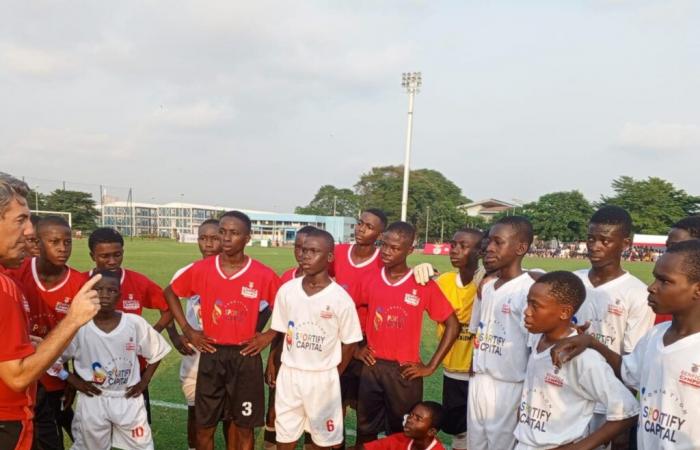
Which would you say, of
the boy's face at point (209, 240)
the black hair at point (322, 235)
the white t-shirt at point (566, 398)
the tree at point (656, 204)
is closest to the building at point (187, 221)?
the tree at point (656, 204)

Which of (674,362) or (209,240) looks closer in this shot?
(674,362)

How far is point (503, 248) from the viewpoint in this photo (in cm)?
344

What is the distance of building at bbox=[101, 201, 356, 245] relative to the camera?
70588 millimetres

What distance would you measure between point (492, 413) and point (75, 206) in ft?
197

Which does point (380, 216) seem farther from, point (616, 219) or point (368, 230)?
point (616, 219)

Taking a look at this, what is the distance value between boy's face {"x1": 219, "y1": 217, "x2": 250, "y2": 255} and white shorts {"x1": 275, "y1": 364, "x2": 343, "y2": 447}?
1130 mm

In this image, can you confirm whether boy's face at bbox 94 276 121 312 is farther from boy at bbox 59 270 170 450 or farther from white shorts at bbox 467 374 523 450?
white shorts at bbox 467 374 523 450

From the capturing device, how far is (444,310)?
371cm

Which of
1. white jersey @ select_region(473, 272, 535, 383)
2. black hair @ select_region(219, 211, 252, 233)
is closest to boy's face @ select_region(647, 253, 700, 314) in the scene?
white jersey @ select_region(473, 272, 535, 383)

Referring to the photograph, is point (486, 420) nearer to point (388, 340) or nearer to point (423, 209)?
point (388, 340)

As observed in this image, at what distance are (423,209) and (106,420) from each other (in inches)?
2764

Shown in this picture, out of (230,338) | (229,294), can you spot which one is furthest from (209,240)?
(230,338)

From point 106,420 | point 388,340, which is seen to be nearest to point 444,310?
point 388,340

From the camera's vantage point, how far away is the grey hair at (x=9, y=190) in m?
2.26
